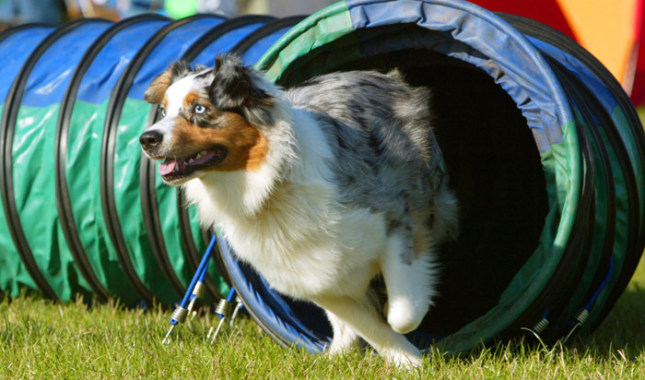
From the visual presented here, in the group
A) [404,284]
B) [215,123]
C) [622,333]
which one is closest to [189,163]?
[215,123]

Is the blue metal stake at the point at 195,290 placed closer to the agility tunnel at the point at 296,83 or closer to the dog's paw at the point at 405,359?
the agility tunnel at the point at 296,83

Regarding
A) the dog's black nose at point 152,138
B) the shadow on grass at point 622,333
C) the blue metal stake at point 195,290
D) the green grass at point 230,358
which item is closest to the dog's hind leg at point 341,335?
the green grass at point 230,358

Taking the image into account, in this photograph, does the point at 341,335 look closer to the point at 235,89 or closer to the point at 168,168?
the point at 168,168

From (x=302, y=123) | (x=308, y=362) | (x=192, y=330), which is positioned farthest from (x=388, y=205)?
(x=192, y=330)

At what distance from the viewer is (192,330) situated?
4629 mm

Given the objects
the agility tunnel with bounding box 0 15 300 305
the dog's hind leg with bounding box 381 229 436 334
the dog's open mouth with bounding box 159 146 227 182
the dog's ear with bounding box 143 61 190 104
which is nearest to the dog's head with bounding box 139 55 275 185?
the dog's open mouth with bounding box 159 146 227 182

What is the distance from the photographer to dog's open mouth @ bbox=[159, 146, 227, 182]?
11.5ft

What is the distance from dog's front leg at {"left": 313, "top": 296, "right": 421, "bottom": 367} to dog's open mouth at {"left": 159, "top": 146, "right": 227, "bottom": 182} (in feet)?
2.66

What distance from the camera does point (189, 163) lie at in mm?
3521

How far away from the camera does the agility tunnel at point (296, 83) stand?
407 centimetres

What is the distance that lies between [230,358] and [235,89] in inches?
47.0

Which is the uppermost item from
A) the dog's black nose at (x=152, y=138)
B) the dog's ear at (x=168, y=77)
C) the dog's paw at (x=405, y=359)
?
the dog's ear at (x=168, y=77)

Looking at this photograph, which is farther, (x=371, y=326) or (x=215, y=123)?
(x=371, y=326)

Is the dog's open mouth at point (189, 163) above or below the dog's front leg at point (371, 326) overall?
above
